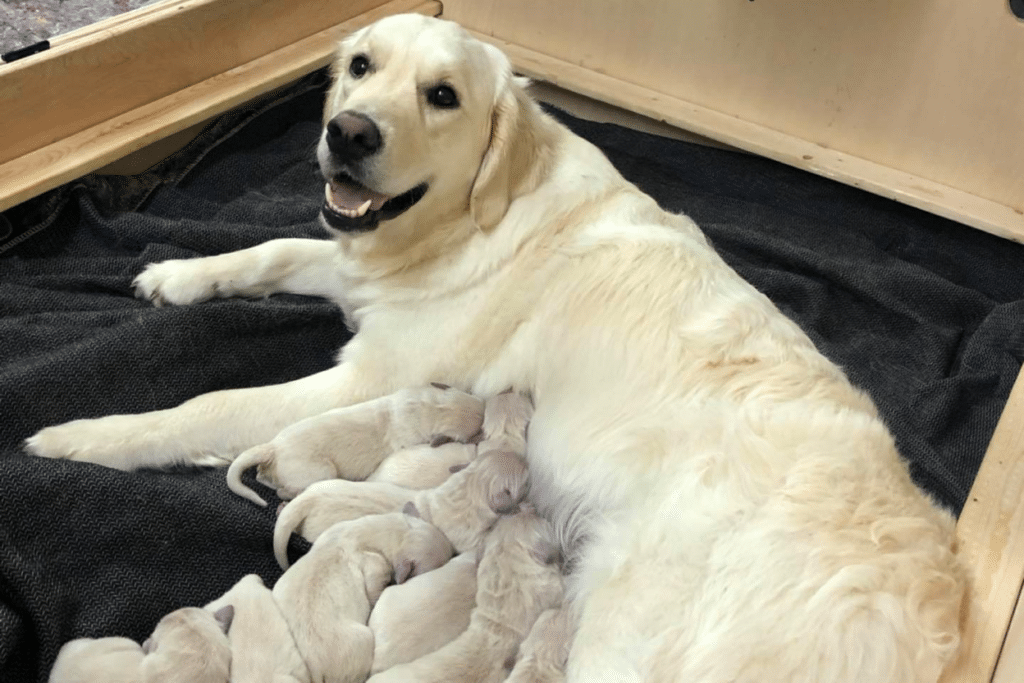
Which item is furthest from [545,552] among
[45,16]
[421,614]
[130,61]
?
[45,16]

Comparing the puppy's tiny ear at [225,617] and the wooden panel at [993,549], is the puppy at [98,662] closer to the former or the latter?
the puppy's tiny ear at [225,617]

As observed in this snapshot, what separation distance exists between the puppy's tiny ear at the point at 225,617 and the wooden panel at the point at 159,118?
137 cm

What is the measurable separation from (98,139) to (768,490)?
2.13m

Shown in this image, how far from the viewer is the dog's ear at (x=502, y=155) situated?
1.94m

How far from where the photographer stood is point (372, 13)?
10.9 feet

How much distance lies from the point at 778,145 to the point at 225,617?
243 centimetres

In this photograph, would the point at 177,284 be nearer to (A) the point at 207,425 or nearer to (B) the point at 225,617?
(A) the point at 207,425

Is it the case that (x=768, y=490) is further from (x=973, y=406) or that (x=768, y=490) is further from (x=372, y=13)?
(x=372, y=13)

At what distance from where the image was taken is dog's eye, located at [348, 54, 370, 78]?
1.92 metres

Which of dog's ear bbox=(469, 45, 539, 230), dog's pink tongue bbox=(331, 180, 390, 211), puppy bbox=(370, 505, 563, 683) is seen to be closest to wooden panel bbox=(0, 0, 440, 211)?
dog's pink tongue bbox=(331, 180, 390, 211)

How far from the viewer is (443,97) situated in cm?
186

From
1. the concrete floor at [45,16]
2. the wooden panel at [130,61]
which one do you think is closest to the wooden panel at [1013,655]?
the wooden panel at [130,61]

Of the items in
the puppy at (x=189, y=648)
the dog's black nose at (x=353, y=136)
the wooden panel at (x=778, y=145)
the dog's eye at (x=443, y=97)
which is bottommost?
the puppy at (x=189, y=648)

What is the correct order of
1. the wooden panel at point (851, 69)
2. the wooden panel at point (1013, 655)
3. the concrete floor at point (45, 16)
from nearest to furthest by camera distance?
1. the wooden panel at point (1013, 655)
2. the concrete floor at point (45, 16)
3. the wooden panel at point (851, 69)
